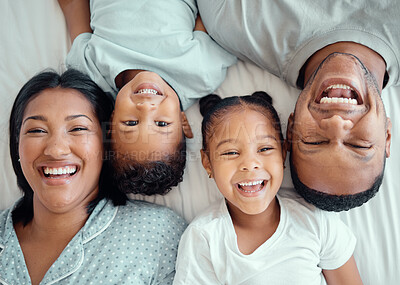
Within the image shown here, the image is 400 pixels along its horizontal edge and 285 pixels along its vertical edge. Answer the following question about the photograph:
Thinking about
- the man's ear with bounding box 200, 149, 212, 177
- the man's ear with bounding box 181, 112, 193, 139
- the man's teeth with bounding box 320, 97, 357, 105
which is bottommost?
the man's ear with bounding box 200, 149, 212, 177

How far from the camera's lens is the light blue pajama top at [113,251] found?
3.83ft

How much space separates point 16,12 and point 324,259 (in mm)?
1473

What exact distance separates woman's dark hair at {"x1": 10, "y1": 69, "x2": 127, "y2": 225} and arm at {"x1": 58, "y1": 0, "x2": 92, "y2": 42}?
20cm

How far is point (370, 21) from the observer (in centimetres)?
114

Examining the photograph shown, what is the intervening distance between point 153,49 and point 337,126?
68cm

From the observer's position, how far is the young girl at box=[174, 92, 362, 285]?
44.2 inches

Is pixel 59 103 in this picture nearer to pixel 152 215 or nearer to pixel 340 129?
pixel 152 215

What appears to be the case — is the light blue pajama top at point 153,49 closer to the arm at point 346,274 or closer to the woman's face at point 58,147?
the woman's face at point 58,147

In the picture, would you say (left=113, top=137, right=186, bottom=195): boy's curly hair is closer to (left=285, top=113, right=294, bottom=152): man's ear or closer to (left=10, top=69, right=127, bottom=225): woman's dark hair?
(left=10, top=69, right=127, bottom=225): woman's dark hair

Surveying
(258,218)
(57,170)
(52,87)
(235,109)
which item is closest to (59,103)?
(52,87)

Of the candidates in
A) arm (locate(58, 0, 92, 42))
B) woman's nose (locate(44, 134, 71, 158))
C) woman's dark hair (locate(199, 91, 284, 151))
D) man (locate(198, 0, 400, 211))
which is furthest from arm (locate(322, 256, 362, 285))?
arm (locate(58, 0, 92, 42))

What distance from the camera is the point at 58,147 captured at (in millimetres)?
1138

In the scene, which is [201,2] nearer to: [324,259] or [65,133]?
[65,133]

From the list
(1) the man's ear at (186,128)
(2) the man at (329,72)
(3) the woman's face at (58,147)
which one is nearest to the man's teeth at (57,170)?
(3) the woman's face at (58,147)
